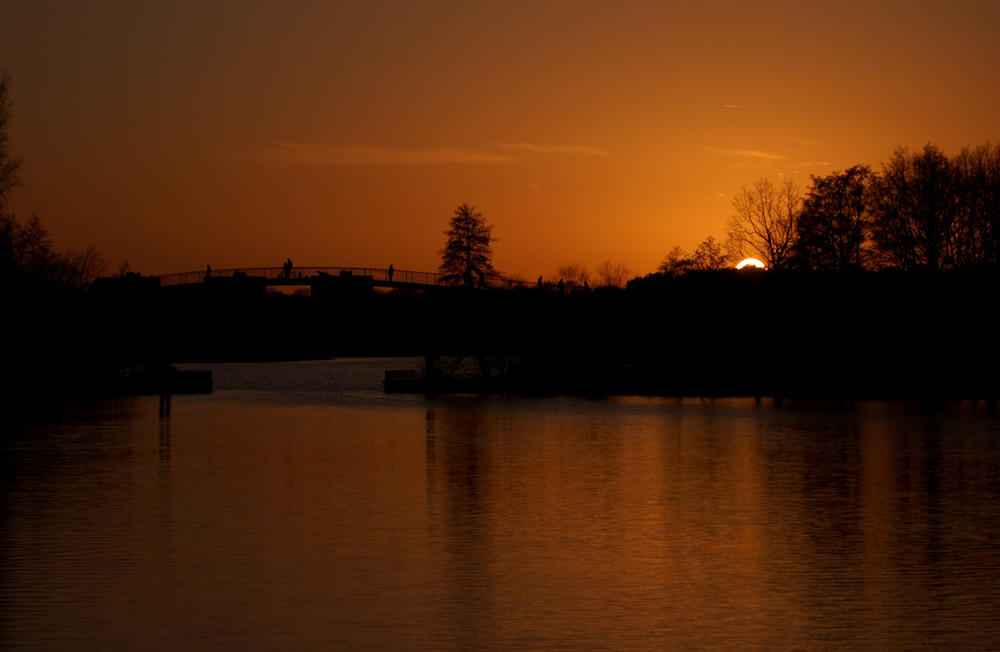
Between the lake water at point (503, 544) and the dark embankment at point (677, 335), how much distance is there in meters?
36.6

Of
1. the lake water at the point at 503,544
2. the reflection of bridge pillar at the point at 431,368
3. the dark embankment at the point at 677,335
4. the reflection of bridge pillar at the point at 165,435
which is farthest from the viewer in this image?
the reflection of bridge pillar at the point at 431,368

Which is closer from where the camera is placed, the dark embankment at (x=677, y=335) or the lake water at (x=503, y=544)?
the lake water at (x=503, y=544)

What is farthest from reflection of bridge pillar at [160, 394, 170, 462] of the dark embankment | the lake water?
the dark embankment

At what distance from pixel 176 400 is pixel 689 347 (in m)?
39.2

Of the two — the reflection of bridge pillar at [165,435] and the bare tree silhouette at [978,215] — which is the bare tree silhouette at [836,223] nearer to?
the bare tree silhouette at [978,215]

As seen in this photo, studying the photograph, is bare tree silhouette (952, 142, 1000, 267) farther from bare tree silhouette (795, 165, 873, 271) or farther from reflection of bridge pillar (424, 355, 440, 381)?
reflection of bridge pillar (424, 355, 440, 381)

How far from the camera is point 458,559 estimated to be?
61.2 ft

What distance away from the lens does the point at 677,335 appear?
9025 cm

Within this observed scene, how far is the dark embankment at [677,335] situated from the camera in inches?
3012

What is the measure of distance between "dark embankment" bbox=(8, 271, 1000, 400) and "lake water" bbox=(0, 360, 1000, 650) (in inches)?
1440

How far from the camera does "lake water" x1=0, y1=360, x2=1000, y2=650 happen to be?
14.1m

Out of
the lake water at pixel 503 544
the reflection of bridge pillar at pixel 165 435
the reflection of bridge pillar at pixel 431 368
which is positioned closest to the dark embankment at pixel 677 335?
the reflection of bridge pillar at pixel 431 368

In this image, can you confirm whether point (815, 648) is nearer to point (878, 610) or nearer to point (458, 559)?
point (878, 610)

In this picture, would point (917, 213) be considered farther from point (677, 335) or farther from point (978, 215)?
point (677, 335)
